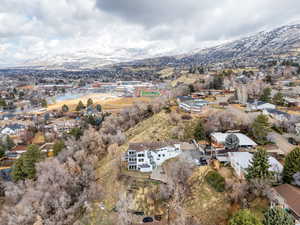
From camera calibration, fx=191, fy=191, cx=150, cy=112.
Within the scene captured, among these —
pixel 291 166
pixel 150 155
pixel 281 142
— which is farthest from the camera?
pixel 281 142

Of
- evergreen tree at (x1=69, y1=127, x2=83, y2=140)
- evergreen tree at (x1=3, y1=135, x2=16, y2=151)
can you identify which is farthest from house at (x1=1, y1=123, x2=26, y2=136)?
evergreen tree at (x1=69, y1=127, x2=83, y2=140)

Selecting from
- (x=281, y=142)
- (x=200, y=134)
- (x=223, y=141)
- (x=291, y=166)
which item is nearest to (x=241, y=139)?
(x=223, y=141)

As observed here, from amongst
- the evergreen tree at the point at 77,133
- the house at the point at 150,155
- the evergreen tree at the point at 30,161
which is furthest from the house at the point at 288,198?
the evergreen tree at the point at 77,133

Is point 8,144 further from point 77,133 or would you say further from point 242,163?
point 242,163

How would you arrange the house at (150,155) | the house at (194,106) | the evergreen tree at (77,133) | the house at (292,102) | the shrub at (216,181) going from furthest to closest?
the house at (292,102), the house at (194,106), the evergreen tree at (77,133), the house at (150,155), the shrub at (216,181)

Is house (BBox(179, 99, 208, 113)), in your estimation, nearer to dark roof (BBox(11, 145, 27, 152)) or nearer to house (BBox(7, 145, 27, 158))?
house (BBox(7, 145, 27, 158))

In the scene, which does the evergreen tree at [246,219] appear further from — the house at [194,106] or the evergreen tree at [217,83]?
the evergreen tree at [217,83]
